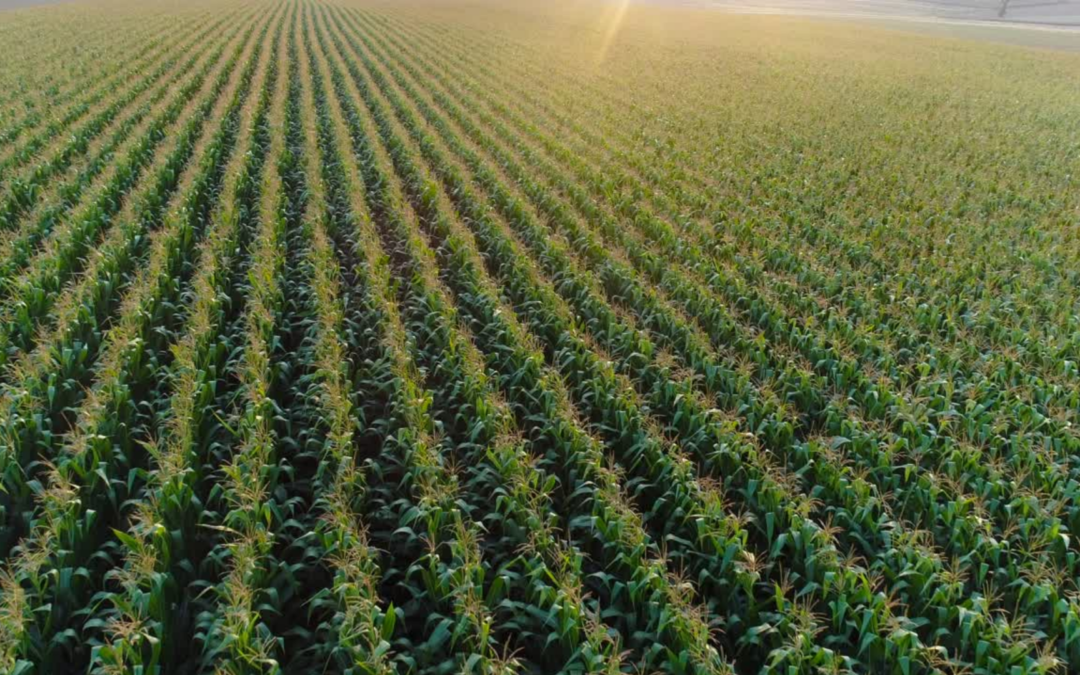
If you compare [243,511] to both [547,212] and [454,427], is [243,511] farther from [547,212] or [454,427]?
[547,212]

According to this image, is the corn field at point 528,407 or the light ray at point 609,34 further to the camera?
the light ray at point 609,34

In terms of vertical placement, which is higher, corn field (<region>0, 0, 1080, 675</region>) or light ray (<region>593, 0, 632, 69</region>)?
light ray (<region>593, 0, 632, 69</region>)

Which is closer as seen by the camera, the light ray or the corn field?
the corn field

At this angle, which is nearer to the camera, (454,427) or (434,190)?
(454,427)

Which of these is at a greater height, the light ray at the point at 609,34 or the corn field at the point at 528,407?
the light ray at the point at 609,34

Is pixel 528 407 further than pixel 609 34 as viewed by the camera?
No

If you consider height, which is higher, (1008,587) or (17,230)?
(17,230)

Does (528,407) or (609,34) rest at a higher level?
(609,34)

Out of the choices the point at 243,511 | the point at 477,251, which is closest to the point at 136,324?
the point at 243,511
